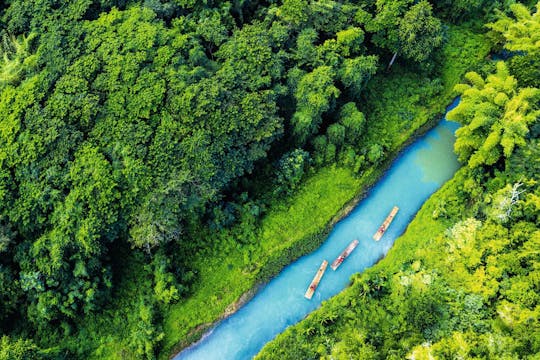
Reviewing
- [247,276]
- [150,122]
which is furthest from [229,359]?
[150,122]

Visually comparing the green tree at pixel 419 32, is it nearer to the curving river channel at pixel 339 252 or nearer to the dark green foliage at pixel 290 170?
the curving river channel at pixel 339 252

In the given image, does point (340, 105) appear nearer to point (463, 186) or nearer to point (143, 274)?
point (463, 186)

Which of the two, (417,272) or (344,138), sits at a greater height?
(344,138)

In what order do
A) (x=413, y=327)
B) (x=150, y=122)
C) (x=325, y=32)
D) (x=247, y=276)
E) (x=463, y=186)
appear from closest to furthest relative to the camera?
(x=413, y=327) < (x=150, y=122) < (x=247, y=276) < (x=463, y=186) < (x=325, y=32)

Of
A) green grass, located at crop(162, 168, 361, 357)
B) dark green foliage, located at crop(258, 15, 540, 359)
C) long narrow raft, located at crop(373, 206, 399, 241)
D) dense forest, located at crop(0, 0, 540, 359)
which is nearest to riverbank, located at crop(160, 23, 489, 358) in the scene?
green grass, located at crop(162, 168, 361, 357)

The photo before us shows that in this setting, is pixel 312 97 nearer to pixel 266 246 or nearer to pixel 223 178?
pixel 223 178

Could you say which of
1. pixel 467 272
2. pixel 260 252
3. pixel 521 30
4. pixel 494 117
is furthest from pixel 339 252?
pixel 521 30

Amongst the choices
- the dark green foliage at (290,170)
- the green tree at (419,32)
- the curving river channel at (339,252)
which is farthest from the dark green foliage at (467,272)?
the dark green foliage at (290,170)

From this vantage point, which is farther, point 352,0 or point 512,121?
point 352,0
